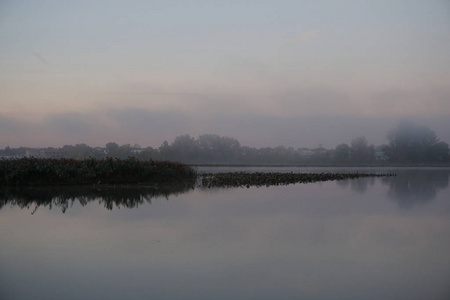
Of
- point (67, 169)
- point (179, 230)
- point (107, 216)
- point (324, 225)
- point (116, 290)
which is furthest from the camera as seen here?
point (67, 169)

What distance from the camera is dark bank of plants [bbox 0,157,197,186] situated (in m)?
16.4

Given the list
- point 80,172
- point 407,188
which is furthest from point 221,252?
point 407,188

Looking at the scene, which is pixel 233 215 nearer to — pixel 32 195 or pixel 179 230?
pixel 179 230

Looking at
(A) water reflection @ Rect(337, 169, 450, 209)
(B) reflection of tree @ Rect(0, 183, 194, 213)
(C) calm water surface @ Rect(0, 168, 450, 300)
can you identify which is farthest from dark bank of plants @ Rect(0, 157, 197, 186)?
(A) water reflection @ Rect(337, 169, 450, 209)

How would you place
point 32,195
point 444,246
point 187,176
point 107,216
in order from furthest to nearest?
point 187,176 → point 32,195 → point 107,216 → point 444,246

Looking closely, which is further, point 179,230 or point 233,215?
point 233,215

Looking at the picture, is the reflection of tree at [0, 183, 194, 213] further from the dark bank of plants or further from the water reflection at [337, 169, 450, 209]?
the water reflection at [337, 169, 450, 209]

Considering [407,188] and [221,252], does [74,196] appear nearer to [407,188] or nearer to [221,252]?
[221,252]

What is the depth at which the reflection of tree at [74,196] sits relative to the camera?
11617 mm

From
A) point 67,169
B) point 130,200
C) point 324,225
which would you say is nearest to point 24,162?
point 67,169

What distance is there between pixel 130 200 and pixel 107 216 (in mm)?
2948

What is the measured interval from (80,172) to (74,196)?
4136mm

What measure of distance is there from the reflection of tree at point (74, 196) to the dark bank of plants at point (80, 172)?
1.00m

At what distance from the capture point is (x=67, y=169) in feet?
55.0
